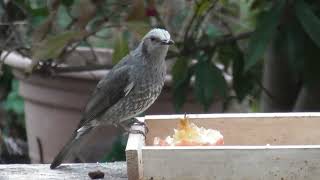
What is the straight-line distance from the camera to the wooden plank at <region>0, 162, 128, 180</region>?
8.23 feet

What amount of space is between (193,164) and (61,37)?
1329mm

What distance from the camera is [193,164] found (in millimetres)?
2078

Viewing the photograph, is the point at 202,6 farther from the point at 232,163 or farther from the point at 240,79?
the point at 232,163

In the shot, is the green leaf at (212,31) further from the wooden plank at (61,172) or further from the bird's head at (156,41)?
the wooden plank at (61,172)

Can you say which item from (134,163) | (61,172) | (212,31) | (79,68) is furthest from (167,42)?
(212,31)

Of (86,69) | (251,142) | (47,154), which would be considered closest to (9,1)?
(86,69)

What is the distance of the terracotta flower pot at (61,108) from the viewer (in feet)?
14.3

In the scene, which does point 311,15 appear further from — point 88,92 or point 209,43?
point 88,92

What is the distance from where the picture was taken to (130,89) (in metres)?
3.01

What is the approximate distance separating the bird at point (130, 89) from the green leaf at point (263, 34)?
539 millimetres

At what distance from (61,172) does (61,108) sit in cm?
189

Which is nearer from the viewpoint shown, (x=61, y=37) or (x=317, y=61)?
(x=61, y=37)

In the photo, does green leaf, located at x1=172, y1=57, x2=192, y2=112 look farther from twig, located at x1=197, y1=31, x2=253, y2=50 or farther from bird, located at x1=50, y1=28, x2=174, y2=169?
bird, located at x1=50, y1=28, x2=174, y2=169

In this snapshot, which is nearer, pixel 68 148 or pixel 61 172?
pixel 61 172
